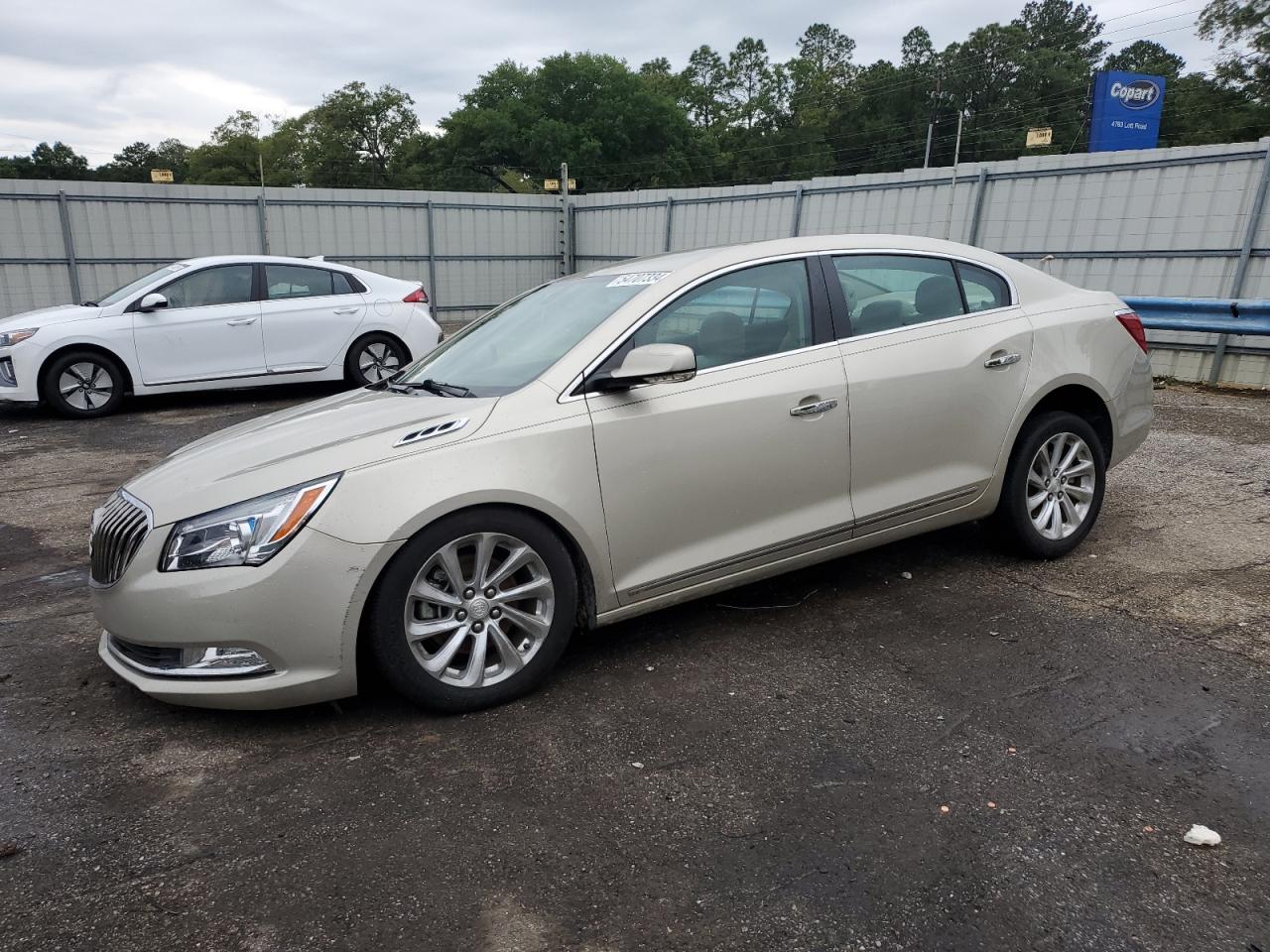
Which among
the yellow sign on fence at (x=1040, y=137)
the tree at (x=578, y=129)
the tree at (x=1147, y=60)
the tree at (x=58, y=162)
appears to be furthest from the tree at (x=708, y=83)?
the yellow sign on fence at (x=1040, y=137)

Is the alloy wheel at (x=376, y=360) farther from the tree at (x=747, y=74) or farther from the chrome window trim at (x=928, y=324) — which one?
the tree at (x=747, y=74)

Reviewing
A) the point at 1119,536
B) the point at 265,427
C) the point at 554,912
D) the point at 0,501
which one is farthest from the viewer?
the point at 0,501

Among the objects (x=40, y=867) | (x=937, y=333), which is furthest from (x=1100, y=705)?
(x=40, y=867)

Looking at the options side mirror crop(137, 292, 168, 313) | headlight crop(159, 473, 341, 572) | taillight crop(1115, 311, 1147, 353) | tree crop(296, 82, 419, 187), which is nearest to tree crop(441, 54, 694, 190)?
tree crop(296, 82, 419, 187)

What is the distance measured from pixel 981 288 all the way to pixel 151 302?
808 cm

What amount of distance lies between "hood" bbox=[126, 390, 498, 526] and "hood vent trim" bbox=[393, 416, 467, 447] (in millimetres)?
16

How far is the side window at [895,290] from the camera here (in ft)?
13.0

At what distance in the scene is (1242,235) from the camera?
947 cm

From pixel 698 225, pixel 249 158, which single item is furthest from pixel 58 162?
pixel 698 225

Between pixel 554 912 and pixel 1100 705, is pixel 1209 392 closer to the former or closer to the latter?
pixel 1100 705

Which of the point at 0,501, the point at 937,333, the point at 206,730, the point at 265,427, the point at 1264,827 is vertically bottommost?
the point at 0,501

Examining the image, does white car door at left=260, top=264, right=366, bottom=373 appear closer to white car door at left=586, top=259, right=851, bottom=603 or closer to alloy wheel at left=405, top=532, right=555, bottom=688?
white car door at left=586, top=259, right=851, bottom=603

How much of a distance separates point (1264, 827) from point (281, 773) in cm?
281

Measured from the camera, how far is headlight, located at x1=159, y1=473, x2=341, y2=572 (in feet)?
9.38
